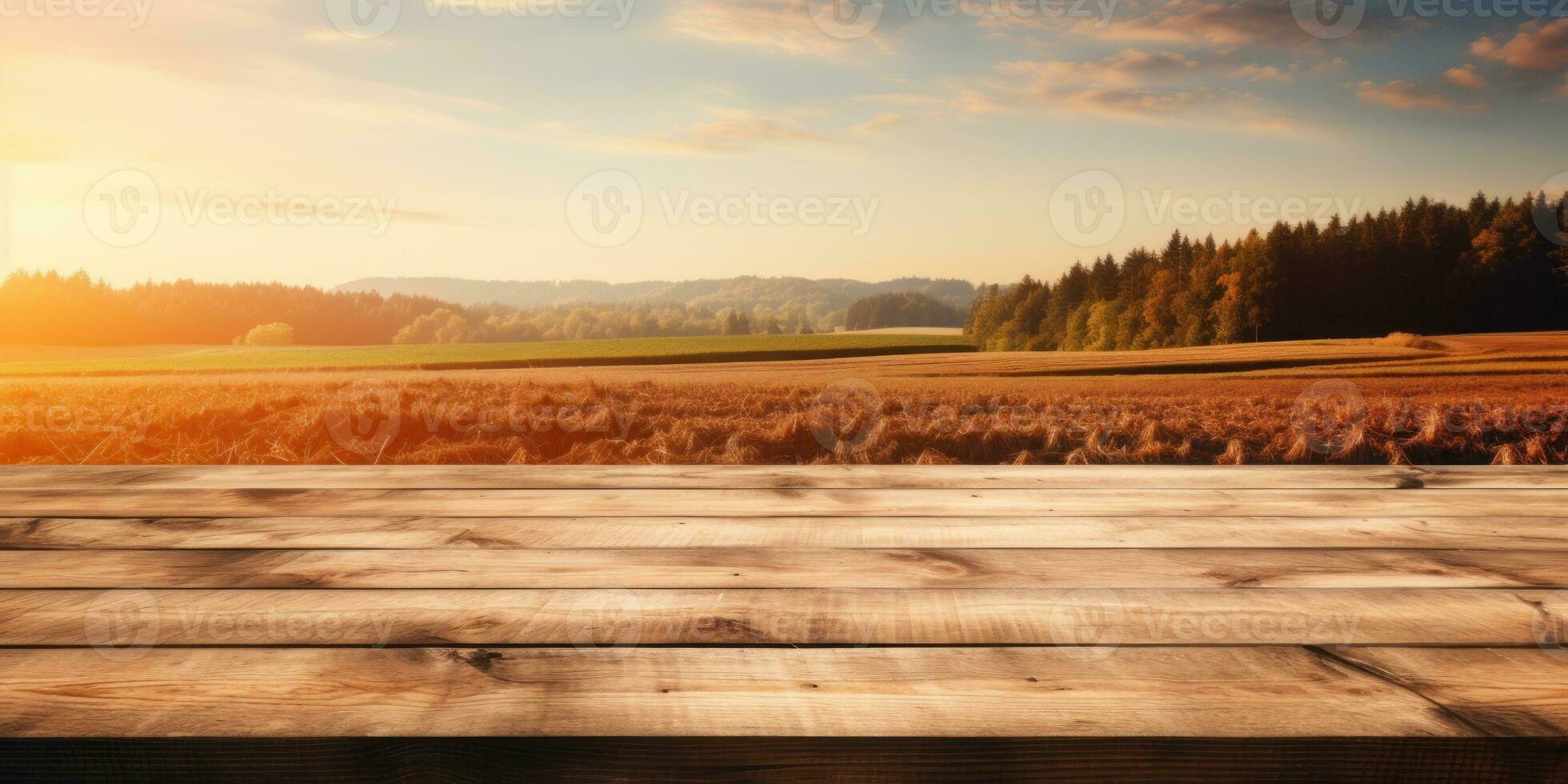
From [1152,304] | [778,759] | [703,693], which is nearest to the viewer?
[778,759]

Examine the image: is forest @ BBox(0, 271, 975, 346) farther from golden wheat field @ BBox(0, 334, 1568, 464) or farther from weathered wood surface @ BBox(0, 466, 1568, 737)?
weathered wood surface @ BBox(0, 466, 1568, 737)

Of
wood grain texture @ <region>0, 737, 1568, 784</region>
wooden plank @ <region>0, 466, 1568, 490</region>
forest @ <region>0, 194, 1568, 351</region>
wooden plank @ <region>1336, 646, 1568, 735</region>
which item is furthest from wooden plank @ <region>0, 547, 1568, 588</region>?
forest @ <region>0, 194, 1568, 351</region>

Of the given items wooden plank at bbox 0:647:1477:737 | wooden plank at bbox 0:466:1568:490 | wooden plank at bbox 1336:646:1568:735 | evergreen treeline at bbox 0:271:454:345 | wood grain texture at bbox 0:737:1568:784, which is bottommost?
wood grain texture at bbox 0:737:1568:784

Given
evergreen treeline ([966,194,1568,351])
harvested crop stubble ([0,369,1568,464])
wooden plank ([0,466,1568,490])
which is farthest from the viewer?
evergreen treeline ([966,194,1568,351])

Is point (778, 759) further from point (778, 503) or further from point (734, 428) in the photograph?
point (734, 428)

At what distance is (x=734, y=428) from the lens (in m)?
5.27

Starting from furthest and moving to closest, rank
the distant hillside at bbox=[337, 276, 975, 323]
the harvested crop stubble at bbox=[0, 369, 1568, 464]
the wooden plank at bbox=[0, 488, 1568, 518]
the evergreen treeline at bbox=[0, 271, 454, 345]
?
the distant hillside at bbox=[337, 276, 975, 323], the evergreen treeline at bbox=[0, 271, 454, 345], the harvested crop stubble at bbox=[0, 369, 1568, 464], the wooden plank at bbox=[0, 488, 1568, 518]

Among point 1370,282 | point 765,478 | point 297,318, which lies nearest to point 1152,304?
point 1370,282

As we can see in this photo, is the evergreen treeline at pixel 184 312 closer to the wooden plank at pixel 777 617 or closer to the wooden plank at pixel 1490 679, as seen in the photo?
the wooden plank at pixel 777 617

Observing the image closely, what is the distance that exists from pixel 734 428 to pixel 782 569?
3.76 m

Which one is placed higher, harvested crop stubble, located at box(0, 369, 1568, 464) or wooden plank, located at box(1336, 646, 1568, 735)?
wooden plank, located at box(1336, 646, 1568, 735)

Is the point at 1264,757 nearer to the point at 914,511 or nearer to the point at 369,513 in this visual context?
the point at 914,511

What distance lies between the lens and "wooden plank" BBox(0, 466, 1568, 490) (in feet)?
7.68

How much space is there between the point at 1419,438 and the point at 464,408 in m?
6.43
